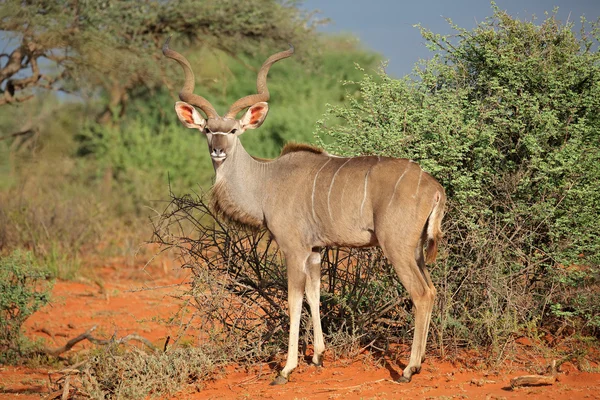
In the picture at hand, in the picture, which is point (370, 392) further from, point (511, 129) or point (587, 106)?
point (587, 106)

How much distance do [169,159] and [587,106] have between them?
9209mm

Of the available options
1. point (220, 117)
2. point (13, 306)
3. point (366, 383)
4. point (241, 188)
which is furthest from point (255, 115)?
point (13, 306)

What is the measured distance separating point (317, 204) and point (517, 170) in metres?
1.50

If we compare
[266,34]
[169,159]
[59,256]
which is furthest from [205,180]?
[59,256]

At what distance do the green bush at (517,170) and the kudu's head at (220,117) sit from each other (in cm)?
70

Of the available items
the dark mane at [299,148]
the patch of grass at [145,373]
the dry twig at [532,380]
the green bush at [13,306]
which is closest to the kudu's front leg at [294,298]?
the patch of grass at [145,373]

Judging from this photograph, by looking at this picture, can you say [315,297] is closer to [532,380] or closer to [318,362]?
[318,362]

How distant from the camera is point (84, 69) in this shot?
11.0 m

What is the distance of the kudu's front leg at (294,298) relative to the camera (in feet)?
16.1

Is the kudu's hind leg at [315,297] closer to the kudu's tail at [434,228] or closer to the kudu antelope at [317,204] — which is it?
the kudu antelope at [317,204]

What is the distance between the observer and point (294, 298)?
4938 mm

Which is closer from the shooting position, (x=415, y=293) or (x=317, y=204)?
(x=415, y=293)

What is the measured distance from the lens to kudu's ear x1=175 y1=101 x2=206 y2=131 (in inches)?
214

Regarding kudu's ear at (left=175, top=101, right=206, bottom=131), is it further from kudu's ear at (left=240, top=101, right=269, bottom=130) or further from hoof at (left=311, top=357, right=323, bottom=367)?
hoof at (left=311, top=357, right=323, bottom=367)
